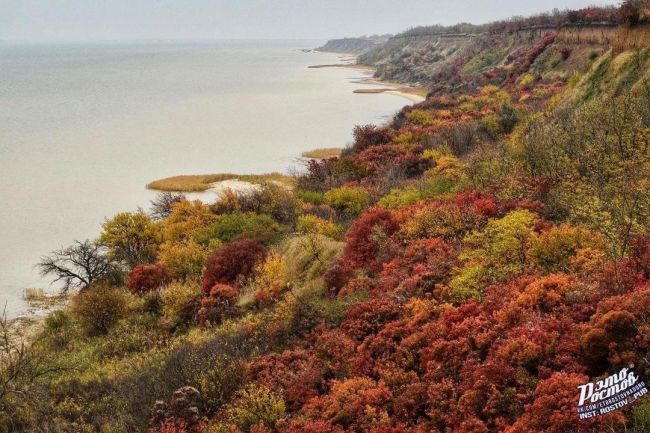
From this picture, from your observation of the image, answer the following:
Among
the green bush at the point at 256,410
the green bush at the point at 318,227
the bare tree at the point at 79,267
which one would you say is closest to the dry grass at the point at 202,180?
the green bush at the point at 318,227

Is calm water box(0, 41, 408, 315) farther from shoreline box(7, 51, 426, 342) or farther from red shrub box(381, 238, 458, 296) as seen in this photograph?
red shrub box(381, 238, 458, 296)

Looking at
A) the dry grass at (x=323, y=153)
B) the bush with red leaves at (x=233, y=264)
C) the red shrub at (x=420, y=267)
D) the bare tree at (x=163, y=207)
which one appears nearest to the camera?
the red shrub at (x=420, y=267)

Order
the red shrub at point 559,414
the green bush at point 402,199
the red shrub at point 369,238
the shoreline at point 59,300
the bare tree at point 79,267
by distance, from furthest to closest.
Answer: the bare tree at point 79,267 → the green bush at point 402,199 → the shoreline at point 59,300 → the red shrub at point 369,238 → the red shrub at point 559,414

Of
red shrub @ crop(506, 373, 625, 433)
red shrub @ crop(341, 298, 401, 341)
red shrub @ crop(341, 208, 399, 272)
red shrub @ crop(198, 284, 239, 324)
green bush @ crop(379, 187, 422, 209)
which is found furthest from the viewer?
green bush @ crop(379, 187, 422, 209)

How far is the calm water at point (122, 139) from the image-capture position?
132ft

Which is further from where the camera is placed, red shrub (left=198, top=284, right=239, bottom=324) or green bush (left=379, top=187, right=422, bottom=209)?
green bush (left=379, top=187, right=422, bottom=209)

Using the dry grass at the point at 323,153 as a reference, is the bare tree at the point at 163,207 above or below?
below

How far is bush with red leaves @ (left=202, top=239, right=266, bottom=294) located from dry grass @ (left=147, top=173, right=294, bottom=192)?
1899cm

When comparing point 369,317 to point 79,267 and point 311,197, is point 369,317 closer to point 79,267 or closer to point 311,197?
point 311,197

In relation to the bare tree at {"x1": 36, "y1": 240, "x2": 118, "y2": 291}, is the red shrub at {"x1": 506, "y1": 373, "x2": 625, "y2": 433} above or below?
above

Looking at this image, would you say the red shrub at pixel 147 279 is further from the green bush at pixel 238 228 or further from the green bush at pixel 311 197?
the green bush at pixel 311 197

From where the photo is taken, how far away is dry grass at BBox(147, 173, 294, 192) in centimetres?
4894

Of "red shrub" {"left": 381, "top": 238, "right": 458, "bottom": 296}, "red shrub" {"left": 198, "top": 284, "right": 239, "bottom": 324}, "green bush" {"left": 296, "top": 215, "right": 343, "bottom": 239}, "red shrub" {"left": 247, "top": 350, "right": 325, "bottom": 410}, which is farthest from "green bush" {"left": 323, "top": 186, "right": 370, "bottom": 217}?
"red shrub" {"left": 247, "top": 350, "right": 325, "bottom": 410}

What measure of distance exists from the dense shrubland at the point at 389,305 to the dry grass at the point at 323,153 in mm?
23866
